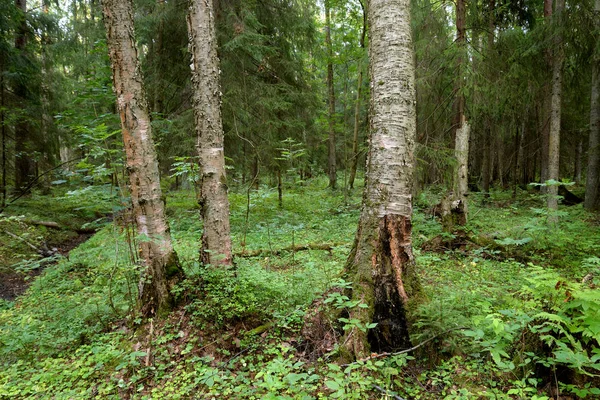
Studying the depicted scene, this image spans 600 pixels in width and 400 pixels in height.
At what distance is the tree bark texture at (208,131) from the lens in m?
3.97

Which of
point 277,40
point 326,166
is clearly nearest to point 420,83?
point 277,40

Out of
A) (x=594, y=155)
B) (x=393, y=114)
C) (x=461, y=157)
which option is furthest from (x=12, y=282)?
(x=594, y=155)

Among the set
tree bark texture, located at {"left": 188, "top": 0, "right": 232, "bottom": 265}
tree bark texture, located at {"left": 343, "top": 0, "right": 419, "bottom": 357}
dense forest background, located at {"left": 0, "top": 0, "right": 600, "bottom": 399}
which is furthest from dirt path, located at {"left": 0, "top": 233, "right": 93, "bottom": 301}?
tree bark texture, located at {"left": 343, "top": 0, "right": 419, "bottom": 357}

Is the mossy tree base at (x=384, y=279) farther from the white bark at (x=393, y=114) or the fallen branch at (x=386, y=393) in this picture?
the fallen branch at (x=386, y=393)

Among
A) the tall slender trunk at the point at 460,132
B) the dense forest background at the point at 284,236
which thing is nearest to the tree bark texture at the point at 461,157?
the tall slender trunk at the point at 460,132

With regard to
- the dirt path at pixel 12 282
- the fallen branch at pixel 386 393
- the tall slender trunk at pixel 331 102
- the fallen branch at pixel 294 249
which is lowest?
the dirt path at pixel 12 282

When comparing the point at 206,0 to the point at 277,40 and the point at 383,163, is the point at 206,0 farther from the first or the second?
the point at 277,40

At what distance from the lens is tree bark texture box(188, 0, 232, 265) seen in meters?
3.97

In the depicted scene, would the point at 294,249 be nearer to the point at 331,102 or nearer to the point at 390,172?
the point at 390,172

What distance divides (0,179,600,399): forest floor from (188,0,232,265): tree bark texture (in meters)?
0.39

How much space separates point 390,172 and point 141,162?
289 centimetres

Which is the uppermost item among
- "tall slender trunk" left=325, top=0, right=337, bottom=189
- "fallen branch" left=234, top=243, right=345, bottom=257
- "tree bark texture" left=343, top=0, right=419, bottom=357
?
"tall slender trunk" left=325, top=0, right=337, bottom=189

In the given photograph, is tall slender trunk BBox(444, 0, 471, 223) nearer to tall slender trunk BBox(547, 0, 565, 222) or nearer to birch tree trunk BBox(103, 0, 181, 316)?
tall slender trunk BBox(547, 0, 565, 222)

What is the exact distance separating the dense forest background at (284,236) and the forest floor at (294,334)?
2 centimetres
